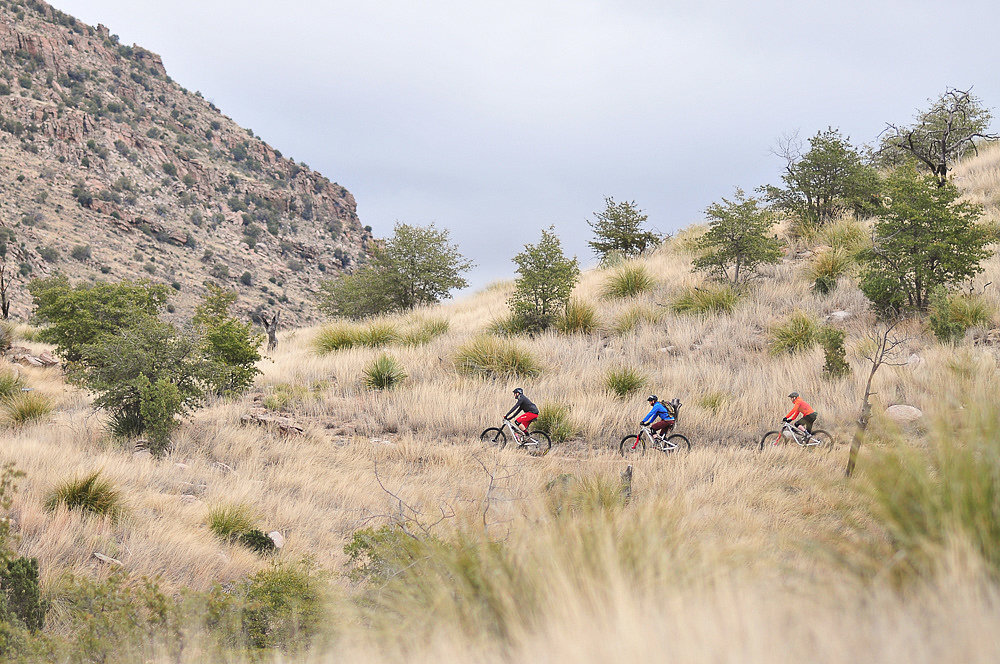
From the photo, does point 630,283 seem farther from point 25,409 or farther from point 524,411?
point 25,409

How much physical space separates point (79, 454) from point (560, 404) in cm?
756

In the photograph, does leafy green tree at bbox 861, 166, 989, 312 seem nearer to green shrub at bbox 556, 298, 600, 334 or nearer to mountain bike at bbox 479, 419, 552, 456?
green shrub at bbox 556, 298, 600, 334

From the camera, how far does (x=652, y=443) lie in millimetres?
9422

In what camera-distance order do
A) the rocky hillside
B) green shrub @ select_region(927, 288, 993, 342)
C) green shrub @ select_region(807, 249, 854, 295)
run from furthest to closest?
the rocky hillside → green shrub @ select_region(807, 249, 854, 295) → green shrub @ select_region(927, 288, 993, 342)

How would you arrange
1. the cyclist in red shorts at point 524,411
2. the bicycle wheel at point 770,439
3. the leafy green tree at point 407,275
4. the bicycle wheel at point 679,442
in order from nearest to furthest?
1. the bicycle wheel at point 770,439
2. the bicycle wheel at point 679,442
3. the cyclist in red shorts at point 524,411
4. the leafy green tree at point 407,275

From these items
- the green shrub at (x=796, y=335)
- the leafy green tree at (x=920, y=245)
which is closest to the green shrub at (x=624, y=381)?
the green shrub at (x=796, y=335)

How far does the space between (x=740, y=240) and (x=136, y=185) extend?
251 ft

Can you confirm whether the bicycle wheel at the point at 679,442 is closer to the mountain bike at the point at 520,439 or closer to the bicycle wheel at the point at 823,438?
the bicycle wheel at the point at 823,438

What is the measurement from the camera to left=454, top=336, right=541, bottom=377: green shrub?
13.2 m

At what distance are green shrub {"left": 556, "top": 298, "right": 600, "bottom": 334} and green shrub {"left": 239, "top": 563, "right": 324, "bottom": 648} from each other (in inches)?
464

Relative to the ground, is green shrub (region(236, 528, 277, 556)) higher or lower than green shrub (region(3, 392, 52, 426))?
lower

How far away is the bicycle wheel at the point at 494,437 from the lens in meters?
9.93

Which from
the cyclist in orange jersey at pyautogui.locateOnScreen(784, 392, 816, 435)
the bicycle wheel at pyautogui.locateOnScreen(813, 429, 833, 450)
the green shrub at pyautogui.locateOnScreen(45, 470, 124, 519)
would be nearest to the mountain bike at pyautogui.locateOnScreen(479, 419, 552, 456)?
the cyclist in orange jersey at pyautogui.locateOnScreen(784, 392, 816, 435)

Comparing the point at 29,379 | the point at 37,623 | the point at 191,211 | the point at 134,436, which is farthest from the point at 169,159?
the point at 37,623
